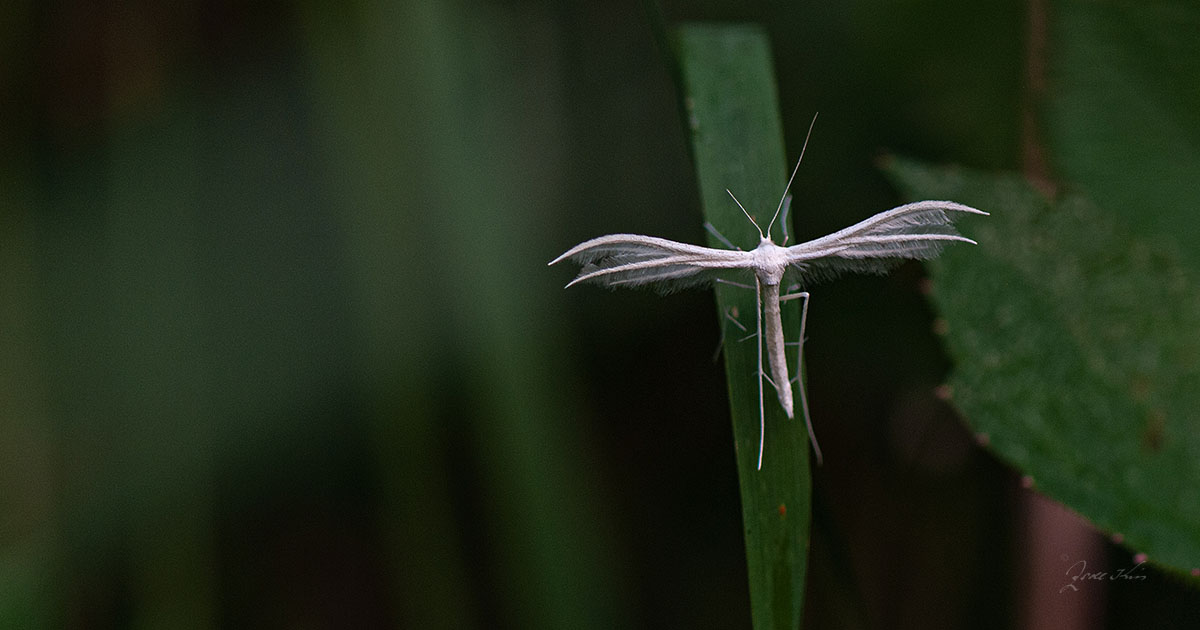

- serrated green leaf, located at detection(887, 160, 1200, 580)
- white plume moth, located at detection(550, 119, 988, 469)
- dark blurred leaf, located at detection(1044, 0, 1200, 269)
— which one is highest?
dark blurred leaf, located at detection(1044, 0, 1200, 269)

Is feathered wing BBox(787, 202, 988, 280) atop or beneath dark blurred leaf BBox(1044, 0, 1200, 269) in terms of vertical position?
beneath

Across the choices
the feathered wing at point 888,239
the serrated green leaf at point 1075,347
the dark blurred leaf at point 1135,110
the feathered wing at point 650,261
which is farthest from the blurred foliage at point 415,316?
the feathered wing at point 888,239

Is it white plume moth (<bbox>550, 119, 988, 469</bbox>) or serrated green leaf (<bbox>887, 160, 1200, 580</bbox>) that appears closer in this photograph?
white plume moth (<bbox>550, 119, 988, 469</bbox>)

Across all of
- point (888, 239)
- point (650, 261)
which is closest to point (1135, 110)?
point (888, 239)

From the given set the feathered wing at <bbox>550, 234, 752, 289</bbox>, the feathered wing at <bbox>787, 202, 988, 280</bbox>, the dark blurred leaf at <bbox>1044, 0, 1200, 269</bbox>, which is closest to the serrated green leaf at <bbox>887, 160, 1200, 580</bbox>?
the dark blurred leaf at <bbox>1044, 0, 1200, 269</bbox>

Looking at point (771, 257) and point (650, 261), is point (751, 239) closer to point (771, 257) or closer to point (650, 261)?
point (771, 257)

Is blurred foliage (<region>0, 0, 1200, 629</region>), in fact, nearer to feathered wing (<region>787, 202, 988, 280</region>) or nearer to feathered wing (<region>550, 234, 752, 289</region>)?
feathered wing (<region>550, 234, 752, 289</region>)

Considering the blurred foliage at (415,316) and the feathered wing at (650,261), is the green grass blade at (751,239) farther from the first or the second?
the blurred foliage at (415,316)
